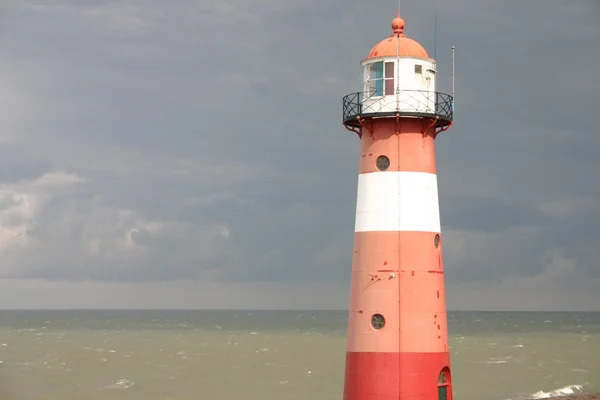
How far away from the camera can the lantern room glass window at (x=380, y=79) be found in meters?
19.8

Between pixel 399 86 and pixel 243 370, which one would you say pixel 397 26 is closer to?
pixel 399 86

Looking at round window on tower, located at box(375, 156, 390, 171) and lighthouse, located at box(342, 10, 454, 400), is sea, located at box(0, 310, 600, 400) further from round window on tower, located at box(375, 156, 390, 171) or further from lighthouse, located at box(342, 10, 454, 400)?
round window on tower, located at box(375, 156, 390, 171)

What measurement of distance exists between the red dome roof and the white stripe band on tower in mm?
2359

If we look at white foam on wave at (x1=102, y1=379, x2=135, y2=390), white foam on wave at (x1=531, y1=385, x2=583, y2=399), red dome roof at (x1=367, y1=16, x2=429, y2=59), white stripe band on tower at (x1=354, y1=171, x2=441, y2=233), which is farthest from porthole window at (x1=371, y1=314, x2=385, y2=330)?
white foam on wave at (x1=102, y1=379, x2=135, y2=390)

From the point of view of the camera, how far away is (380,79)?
20.0m

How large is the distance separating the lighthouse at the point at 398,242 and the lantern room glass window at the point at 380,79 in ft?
0.06

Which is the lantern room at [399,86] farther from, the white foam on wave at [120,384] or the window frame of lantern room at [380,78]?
the white foam on wave at [120,384]

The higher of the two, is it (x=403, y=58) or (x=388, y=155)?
(x=403, y=58)

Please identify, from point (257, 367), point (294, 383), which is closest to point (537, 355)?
point (257, 367)

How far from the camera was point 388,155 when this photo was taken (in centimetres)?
1975

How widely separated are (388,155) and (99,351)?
60700 mm

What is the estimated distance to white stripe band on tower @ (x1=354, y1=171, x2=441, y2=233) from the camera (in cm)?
1969

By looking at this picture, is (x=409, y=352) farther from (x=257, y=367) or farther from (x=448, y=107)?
(x=257, y=367)

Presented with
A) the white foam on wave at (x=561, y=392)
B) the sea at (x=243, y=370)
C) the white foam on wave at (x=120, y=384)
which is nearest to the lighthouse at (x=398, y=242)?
the sea at (x=243, y=370)
